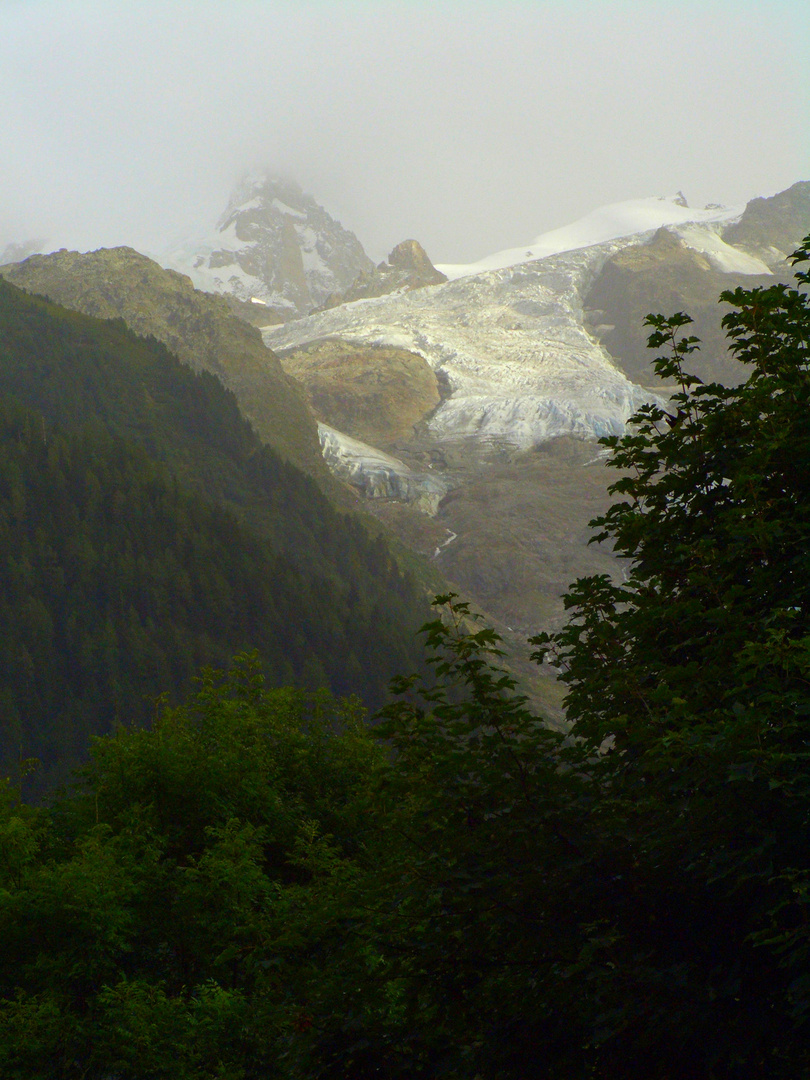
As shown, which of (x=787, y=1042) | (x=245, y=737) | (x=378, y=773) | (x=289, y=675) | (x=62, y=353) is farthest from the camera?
(x=62, y=353)

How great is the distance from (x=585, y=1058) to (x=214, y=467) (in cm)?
12909

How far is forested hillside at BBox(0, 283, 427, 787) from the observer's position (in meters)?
86.1

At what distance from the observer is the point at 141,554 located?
100 m

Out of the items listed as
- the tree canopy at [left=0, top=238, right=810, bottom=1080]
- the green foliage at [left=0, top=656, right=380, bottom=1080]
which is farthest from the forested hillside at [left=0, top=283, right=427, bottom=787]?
the tree canopy at [left=0, top=238, right=810, bottom=1080]

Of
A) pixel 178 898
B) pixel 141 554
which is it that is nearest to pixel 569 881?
pixel 178 898

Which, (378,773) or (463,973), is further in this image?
(378,773)

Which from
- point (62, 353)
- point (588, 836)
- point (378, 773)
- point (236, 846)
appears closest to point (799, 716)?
point (588, 836)

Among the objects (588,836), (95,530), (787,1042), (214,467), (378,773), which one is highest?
(214,467)

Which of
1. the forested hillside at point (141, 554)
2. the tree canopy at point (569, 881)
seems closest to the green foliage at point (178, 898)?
the tree canopy at point (569, 881)

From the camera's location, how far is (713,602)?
10859 millimetres

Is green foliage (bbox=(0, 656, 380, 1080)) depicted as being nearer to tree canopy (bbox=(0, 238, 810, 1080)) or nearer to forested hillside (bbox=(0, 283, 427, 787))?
tree canopy (bbox=(0, 238, 810, 1080))

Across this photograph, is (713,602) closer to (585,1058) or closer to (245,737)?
(585,1058)

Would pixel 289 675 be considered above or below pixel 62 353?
below

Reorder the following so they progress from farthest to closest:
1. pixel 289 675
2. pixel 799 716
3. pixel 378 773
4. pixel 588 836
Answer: pixel 289 675 → pixel 378 773 → pixel 588 836 → pixel 799 716
